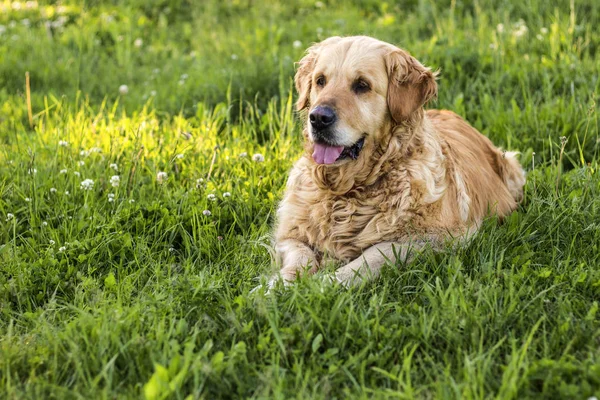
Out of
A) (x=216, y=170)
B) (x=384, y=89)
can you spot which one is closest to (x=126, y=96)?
(x=216, y=170)

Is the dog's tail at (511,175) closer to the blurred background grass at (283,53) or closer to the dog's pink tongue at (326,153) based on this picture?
the blurred background grass at (283,53)

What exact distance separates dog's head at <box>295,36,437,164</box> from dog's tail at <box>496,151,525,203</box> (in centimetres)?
98

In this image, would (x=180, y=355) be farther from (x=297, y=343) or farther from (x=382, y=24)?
(x=382, y=24)

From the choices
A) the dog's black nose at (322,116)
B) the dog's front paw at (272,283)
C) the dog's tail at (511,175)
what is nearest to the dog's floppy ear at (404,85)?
the dog's black nose at (322,116)

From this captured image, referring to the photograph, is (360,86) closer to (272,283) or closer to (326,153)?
(326,153)

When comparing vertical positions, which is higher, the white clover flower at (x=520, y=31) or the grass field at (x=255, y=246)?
the white clover flower at (x=520, y=31)

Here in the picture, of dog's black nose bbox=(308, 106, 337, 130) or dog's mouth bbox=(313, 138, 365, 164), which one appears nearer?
dog's black nose bbox=(308, 106, 337, 130)

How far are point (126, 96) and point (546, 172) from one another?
369 centimetres

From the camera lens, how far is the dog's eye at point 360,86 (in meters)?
3.79

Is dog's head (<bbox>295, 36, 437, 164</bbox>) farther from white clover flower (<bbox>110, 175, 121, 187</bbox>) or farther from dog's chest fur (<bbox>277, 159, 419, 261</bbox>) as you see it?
white clover flower (<bbox>110, 175, 121, 187</bbox>)

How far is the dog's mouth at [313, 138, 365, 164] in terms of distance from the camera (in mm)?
3789

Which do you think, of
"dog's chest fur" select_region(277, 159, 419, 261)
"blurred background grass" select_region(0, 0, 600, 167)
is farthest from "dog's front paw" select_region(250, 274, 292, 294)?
"blurred background grass" select_region(0, 0, 600, 167)

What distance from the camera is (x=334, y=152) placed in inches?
149

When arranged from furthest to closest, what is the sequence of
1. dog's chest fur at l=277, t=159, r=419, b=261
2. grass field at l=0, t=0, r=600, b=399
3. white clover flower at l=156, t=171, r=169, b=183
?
white clover flower at l=156, t=171, r=169, b=183 → dog's chest fur at l=277, t=159, r=419, b=261 → grass field at l=0, t=0, r=600, b=399
